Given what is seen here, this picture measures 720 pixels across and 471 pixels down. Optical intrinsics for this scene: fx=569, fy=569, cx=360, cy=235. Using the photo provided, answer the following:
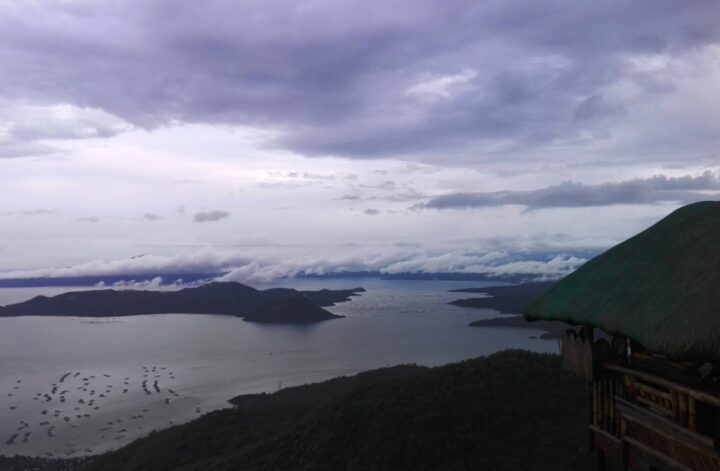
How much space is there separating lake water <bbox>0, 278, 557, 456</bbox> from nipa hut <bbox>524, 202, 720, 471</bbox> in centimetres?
4132

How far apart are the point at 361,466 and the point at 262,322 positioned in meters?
121

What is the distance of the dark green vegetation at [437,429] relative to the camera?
62.7 ft

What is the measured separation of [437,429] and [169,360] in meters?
75.7

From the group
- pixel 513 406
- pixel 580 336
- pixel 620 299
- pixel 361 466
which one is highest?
pixel 620 299

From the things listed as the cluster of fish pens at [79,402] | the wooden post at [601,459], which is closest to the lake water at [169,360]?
the cluster of fish pens at [79,402]

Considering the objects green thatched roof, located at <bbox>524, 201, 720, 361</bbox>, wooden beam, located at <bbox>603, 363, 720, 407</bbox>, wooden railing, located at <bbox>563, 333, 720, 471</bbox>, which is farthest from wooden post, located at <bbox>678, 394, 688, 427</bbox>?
green thatched roof, located at <bbox>524, 201, 720, 361</bbox>

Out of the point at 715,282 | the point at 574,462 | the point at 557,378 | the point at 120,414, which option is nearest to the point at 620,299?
the point at 715,282

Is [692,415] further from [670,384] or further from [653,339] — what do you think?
[653,339]

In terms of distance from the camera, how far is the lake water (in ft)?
165

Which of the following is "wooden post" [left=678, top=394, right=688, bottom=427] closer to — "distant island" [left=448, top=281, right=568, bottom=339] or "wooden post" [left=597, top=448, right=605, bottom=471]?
"wooden post" [left=597, top=448, right=605, bottom=471]

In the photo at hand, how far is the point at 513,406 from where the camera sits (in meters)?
22.0

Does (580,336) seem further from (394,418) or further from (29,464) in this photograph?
(29,464)

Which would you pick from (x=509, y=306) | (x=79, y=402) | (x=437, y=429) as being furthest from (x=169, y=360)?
(x=509, y=306)

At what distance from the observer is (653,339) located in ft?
17.3
